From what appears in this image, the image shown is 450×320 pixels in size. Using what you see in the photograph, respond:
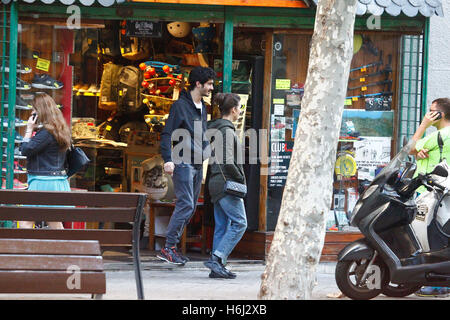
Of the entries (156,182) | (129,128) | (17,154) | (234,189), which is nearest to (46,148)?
(17,154)

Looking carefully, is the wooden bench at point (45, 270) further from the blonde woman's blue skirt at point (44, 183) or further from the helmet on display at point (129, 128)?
the helmet on display at point (129, 128)

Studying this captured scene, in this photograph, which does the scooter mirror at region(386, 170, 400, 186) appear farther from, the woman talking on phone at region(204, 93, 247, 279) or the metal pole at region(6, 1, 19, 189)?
the metal pole at region(6, 1, 19, 189)

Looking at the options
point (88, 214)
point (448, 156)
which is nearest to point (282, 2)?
point (448, 156)

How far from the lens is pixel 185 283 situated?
858 cm

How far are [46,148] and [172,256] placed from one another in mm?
1702

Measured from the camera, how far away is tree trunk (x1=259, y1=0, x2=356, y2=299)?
634 centimetres

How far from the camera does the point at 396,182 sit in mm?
7707

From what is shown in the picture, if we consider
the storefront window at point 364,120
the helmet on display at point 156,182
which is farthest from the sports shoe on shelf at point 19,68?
the storefront window at point 364,120

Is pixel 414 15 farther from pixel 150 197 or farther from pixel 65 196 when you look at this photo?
pixel 65 196

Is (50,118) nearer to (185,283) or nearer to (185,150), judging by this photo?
(185,150)

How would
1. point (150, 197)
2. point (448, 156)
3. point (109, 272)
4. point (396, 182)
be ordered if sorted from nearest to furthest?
point (396, 182), point (448, 156), point (109, 272), point (150, 197)

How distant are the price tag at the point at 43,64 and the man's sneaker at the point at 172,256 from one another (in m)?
2.36

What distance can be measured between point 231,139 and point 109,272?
1.87m
